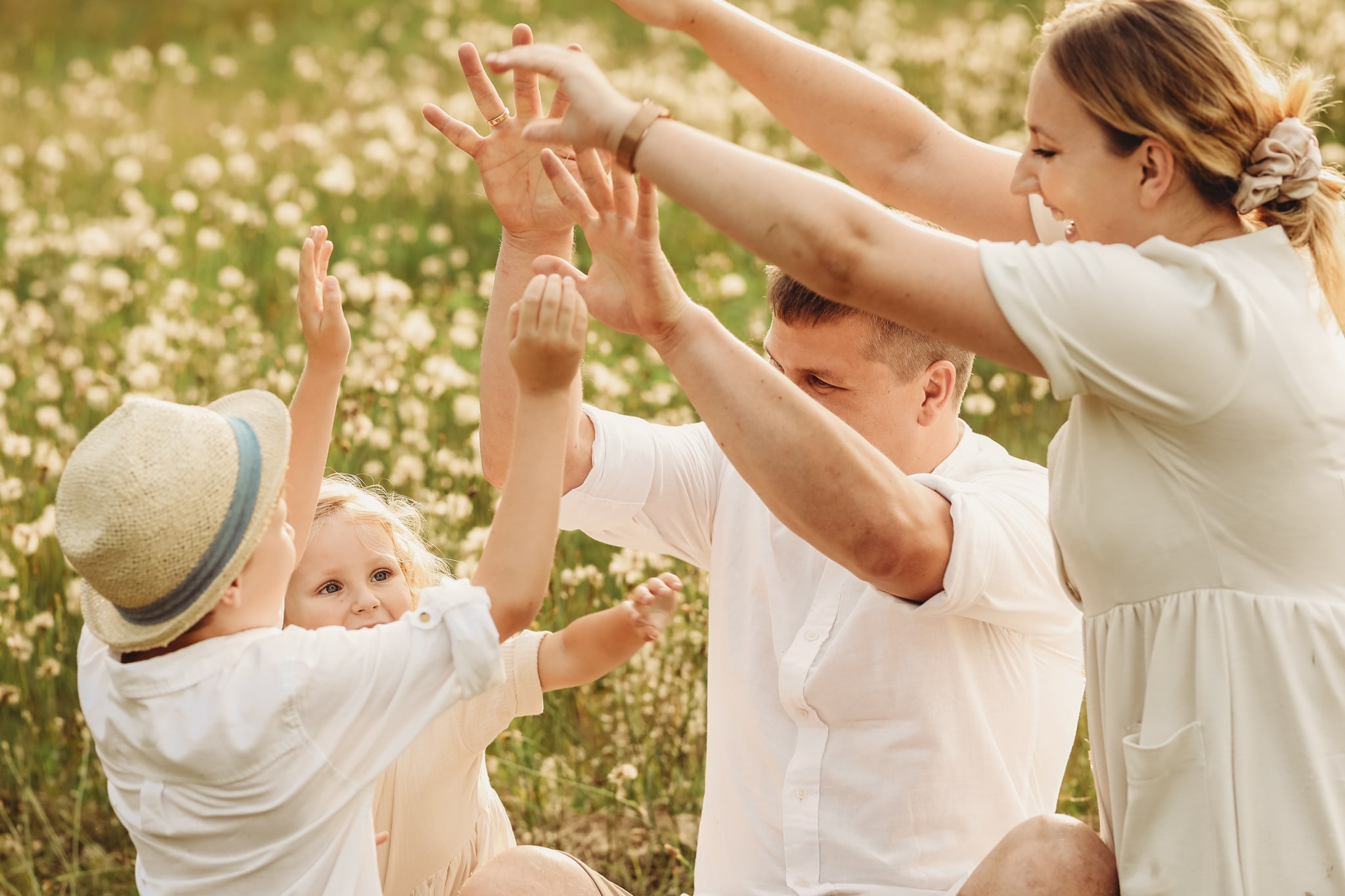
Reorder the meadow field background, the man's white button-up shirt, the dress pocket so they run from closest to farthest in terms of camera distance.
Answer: the dress pocket < the man's white button-up shirt < the meadow field background

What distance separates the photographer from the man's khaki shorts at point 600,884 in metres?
2.71

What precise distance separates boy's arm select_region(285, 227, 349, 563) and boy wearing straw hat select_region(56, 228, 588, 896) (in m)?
0.42

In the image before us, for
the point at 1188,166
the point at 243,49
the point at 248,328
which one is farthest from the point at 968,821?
the point at 243,49

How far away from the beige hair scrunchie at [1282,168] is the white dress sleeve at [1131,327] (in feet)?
0.61

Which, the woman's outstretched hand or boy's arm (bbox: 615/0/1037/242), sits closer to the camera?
the woman's outstretched hand

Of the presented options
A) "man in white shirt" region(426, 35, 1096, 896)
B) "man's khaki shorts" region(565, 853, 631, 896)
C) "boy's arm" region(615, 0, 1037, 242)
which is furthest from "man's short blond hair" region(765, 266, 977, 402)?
"man's khaki shorts" region(565, 853, 631, 896)

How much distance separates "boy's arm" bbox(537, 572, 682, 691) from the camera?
2422 millimetres

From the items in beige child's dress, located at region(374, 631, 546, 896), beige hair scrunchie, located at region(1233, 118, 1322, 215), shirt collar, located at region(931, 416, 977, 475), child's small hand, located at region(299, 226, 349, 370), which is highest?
beige hair scrunchie, located at region(1233, 118, 1322, 215)

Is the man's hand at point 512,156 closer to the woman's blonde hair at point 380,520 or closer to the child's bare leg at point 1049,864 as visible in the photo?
the woman's blonde hair at point 380,520

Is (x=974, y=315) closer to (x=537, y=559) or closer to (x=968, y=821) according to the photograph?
(x=537, y=559)

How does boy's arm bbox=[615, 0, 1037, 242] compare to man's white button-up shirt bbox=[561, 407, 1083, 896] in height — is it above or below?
above

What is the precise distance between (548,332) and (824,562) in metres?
0.82

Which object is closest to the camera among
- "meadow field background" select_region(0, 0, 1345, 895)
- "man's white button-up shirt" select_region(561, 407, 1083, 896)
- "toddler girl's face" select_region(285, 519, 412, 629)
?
"man's white button-up shirt" select_region(561, 407, 1083, 896)

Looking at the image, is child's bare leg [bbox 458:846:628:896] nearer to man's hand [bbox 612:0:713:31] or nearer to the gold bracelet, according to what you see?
the gold bracelet
